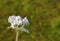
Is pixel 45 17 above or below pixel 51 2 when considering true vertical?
below

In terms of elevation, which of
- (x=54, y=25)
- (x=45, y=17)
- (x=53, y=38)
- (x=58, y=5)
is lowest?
(x=53, y=38)

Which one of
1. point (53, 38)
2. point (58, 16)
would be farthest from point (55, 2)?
point (53, 38)

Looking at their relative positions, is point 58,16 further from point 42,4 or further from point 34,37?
point 34,37

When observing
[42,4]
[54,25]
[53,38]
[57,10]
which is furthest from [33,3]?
[53,38]

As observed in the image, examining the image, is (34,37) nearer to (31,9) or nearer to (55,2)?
(31,9)

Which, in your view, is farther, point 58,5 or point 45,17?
point 58,5

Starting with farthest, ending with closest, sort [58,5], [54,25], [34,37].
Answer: [58,5]
[54,25]
[34,37]

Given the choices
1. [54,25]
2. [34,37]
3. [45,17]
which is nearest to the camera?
[34,37]
